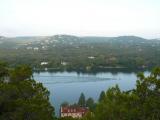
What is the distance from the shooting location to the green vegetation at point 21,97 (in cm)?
684

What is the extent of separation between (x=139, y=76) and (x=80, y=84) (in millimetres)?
41430

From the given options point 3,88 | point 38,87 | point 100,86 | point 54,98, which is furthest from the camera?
point 100,86

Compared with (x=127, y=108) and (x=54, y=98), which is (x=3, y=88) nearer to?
(x=127, y=108)

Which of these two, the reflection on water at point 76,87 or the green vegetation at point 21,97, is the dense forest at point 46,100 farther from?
the reflection on water at point 76,87

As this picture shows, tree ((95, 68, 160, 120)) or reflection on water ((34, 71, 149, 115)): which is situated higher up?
tree ((95, 68, 160, 120))

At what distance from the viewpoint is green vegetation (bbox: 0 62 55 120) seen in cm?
684

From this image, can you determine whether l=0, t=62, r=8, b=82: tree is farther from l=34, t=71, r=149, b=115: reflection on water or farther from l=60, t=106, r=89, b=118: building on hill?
l=34, t=71, r=149, b=115: reflection on water

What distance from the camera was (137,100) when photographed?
6.38 metres

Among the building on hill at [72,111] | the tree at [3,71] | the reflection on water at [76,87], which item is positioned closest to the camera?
the tree at [3,71]

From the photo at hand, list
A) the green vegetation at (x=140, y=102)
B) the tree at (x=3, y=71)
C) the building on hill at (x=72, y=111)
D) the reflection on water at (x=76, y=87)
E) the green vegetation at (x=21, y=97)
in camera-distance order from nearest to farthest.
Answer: the green vegetation at (x=140, y=102), the green vegetation at (x=21, y=97), the tree at (x=3, y=71), the building on hill at (x=72, y=111), the reflection on water at (x=76, y=87)

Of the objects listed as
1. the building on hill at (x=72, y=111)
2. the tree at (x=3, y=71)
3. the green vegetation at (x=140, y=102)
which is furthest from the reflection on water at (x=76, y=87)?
the green vegetation at (x=140, y=102)

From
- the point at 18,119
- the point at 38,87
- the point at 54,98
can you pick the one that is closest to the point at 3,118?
the point at 18,119

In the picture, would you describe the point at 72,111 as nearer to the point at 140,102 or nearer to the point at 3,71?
the point at 3,71

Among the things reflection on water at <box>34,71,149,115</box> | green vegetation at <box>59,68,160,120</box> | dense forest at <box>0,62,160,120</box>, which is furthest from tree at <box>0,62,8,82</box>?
reflection on water at <box>34,71,149,115</box>
